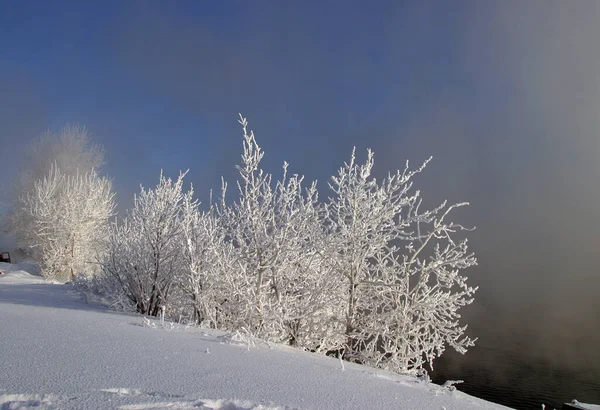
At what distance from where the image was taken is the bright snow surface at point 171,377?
245 cm

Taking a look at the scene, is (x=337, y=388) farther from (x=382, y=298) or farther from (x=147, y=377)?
(x=382, y=298)

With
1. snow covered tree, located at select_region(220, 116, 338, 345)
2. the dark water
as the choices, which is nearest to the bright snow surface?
snow covered tree, located at select_region(220, 116, 338, 345)

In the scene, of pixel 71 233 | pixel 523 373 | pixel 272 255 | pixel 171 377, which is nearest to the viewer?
pixel 171 377

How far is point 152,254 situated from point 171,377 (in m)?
5.34

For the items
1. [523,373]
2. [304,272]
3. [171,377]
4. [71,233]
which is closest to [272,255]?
[304,272]

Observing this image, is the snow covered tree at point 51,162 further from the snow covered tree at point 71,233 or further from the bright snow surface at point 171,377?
the bright snow surface at point 171,377

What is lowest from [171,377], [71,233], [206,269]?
[171,377]

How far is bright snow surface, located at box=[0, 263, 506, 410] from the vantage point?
8.03ft

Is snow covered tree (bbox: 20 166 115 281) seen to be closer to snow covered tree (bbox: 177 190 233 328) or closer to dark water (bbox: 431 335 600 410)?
snow covered tree (bbox: 177 190 233 328)

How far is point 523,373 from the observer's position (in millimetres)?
33906

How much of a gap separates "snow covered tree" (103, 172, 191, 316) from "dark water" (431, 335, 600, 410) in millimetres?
21245

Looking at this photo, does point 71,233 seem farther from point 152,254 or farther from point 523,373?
point 523,373

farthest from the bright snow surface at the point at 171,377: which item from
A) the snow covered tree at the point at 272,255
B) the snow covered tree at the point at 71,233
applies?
the snow covered tree at the point at 71,233

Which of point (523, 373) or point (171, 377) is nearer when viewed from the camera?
point (171, 377)
